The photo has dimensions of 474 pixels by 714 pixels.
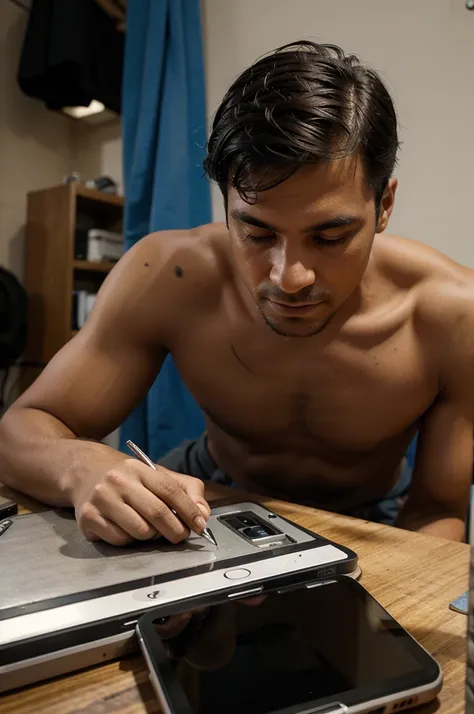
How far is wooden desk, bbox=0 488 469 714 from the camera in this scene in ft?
1.00

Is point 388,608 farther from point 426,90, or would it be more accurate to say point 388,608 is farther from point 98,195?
point 98,195

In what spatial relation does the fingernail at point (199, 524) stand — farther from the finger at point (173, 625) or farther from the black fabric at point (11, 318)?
the black fabric at point (11, 318)

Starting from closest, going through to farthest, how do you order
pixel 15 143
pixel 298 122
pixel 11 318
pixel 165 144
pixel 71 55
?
pixel 298 122 < pixel 165 144 < pixel 71 55 < pixel 11 318 < pixel 15 143

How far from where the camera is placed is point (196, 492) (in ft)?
1.61

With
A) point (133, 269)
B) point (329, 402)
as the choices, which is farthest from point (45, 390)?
point (329, 402)

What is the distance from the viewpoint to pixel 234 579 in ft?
1.30

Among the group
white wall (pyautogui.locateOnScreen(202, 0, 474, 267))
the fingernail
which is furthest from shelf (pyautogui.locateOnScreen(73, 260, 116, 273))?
the fingernail

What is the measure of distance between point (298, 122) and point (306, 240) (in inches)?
4.8

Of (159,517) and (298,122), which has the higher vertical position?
(298,122)

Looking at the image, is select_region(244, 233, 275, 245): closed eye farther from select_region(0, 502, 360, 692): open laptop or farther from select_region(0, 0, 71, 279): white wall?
Answer: select_region(0, 0, 71, 279): white wall

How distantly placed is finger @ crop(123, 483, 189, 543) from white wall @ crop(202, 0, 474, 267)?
0.92 meters

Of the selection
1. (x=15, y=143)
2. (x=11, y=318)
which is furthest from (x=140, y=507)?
(x=15, y=143)

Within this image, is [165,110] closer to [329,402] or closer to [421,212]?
[421,212]

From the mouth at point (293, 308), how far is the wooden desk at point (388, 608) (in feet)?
0.72
